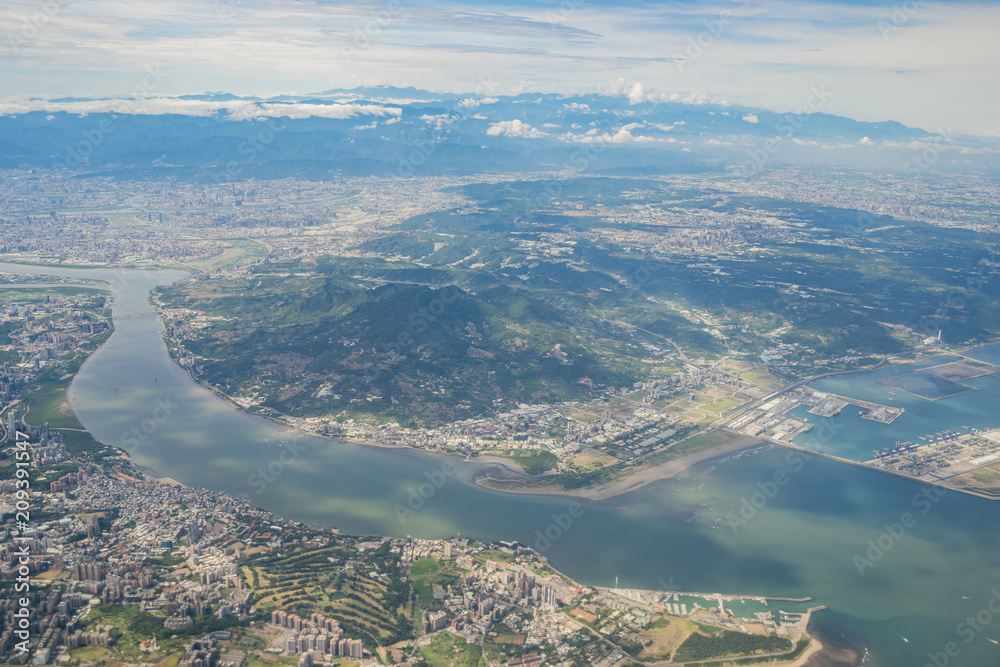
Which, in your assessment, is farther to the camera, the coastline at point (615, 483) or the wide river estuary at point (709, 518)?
the coastline at point (615, 483)

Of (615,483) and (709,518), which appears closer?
(709,518)

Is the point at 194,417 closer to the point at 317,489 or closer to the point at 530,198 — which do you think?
the point at 317,489

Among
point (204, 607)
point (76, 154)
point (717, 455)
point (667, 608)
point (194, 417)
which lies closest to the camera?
point (204, 607)

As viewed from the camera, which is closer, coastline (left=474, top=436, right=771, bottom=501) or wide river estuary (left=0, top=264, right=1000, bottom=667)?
wide river estuary (left=0, top=264, right=1000, bottom=667)

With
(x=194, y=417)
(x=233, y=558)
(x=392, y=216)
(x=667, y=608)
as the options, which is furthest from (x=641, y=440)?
(x=392, y=216)

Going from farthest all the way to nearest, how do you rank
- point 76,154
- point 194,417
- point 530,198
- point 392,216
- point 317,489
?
point 76,154 → point 530,198 → point 392,216 → point 194,417 → point 317,489

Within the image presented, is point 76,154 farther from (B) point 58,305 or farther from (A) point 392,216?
(B) point 58,305

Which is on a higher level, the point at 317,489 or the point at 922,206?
the point at 922,206

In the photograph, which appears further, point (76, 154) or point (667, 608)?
point (76, 154)
